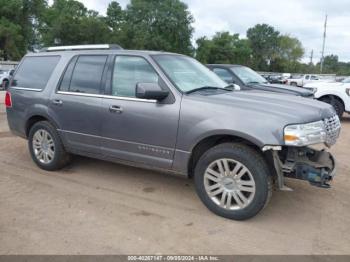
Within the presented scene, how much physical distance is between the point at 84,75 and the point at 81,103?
41 cm

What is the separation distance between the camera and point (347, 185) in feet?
17.1

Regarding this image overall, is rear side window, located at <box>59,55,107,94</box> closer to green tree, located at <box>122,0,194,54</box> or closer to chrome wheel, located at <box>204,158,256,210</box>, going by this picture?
chrome wheel, located at <box>204,158,256,210</box>

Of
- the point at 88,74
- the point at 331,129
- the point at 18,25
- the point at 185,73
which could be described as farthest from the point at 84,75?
the point at 18,25

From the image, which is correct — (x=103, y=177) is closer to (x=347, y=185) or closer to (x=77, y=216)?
(x=77, y=216)

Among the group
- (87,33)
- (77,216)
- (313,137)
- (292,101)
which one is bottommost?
(77,216)

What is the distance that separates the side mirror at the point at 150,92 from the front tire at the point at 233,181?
830 millimetres

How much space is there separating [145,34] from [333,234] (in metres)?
66.4

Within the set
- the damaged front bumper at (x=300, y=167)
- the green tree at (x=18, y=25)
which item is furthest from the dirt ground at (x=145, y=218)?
the green tree at (x=18, y=25)

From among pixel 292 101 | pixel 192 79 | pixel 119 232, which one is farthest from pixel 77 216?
pixel 292 101

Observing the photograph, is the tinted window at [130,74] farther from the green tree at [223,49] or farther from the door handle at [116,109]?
the green tree at [223,49]

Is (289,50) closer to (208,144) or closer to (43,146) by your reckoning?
(43,146)

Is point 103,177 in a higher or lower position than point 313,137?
lower

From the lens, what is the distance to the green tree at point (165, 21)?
72.1 m

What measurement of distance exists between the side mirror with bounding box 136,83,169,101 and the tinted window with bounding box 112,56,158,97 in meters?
0.28
